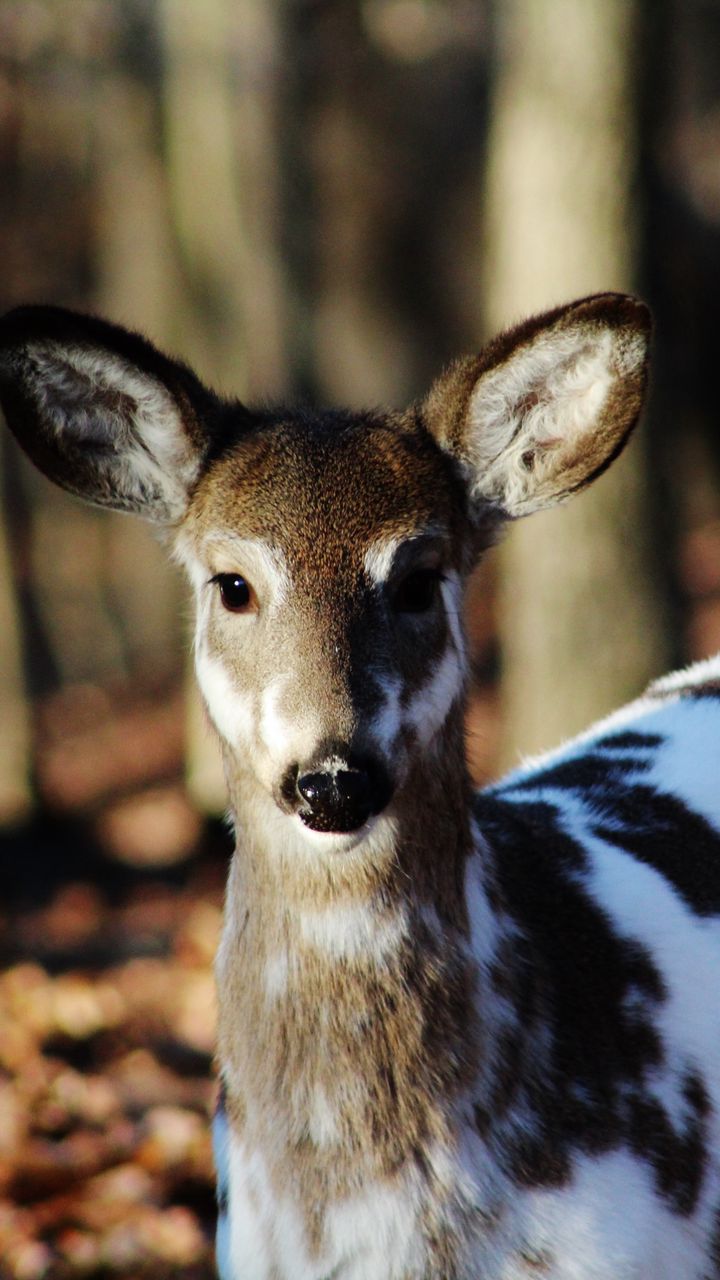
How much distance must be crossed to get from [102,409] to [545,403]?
103 centimetres

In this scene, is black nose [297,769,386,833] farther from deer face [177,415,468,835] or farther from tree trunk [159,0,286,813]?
tree trunk [159,0,286,813]

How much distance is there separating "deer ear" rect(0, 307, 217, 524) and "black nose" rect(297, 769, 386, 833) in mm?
1045

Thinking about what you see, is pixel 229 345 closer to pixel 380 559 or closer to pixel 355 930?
pixel 380 559

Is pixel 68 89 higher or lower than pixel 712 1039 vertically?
higher

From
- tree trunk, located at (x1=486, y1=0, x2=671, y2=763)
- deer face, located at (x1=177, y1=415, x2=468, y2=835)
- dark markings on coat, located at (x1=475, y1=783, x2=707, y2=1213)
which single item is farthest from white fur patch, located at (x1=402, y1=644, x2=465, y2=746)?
tree trunk, located at (x1=486, y1=0, x2=671, y2=763)

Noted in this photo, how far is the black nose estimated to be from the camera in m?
2.97

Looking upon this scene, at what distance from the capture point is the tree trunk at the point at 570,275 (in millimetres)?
6578

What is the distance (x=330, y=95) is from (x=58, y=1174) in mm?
15990

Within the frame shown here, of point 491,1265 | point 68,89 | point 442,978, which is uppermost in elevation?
point 68,89

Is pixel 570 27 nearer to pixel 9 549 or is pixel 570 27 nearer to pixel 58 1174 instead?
pixel 58 1174

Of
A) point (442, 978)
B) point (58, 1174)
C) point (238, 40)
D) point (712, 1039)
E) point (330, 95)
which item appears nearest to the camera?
point (442, 978)

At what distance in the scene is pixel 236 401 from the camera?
12.6ft

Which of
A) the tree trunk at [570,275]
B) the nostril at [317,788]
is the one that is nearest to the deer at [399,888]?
the nostril at [317,788]

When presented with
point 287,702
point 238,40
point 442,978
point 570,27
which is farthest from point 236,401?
point 238,40
